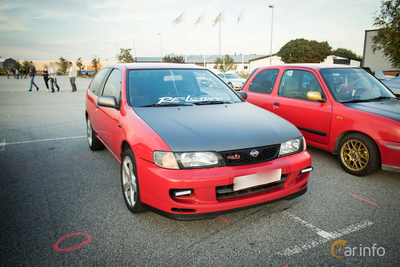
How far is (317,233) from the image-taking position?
7.78 feet

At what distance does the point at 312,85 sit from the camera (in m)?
4.39

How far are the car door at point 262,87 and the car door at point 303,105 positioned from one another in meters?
0.16

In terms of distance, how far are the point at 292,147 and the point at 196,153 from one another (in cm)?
103

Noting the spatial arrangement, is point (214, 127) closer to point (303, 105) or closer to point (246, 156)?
point (246, 156)

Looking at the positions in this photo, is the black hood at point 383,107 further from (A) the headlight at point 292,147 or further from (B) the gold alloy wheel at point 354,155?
(A) the headlight at point 292,147

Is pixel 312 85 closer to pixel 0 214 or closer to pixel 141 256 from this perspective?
pixel 141 256

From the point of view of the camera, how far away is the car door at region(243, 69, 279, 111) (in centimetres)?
509

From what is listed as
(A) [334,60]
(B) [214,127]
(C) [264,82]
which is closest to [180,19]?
(A) [334,60]

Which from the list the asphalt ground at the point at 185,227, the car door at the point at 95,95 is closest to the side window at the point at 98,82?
the car door at the point at 95,95

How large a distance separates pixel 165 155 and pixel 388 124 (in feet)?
9.57

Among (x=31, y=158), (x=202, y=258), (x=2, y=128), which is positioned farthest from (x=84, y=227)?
(x=2, y=128)

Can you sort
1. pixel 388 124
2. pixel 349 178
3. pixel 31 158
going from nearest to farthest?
pixel 388 124, pixel 349 178, pixel 31 158

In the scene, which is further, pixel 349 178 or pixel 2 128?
pixel 2 128

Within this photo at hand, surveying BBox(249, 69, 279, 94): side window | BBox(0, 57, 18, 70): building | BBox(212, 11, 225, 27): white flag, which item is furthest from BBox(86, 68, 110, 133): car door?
BBox(0, 57, 18, 70): building
